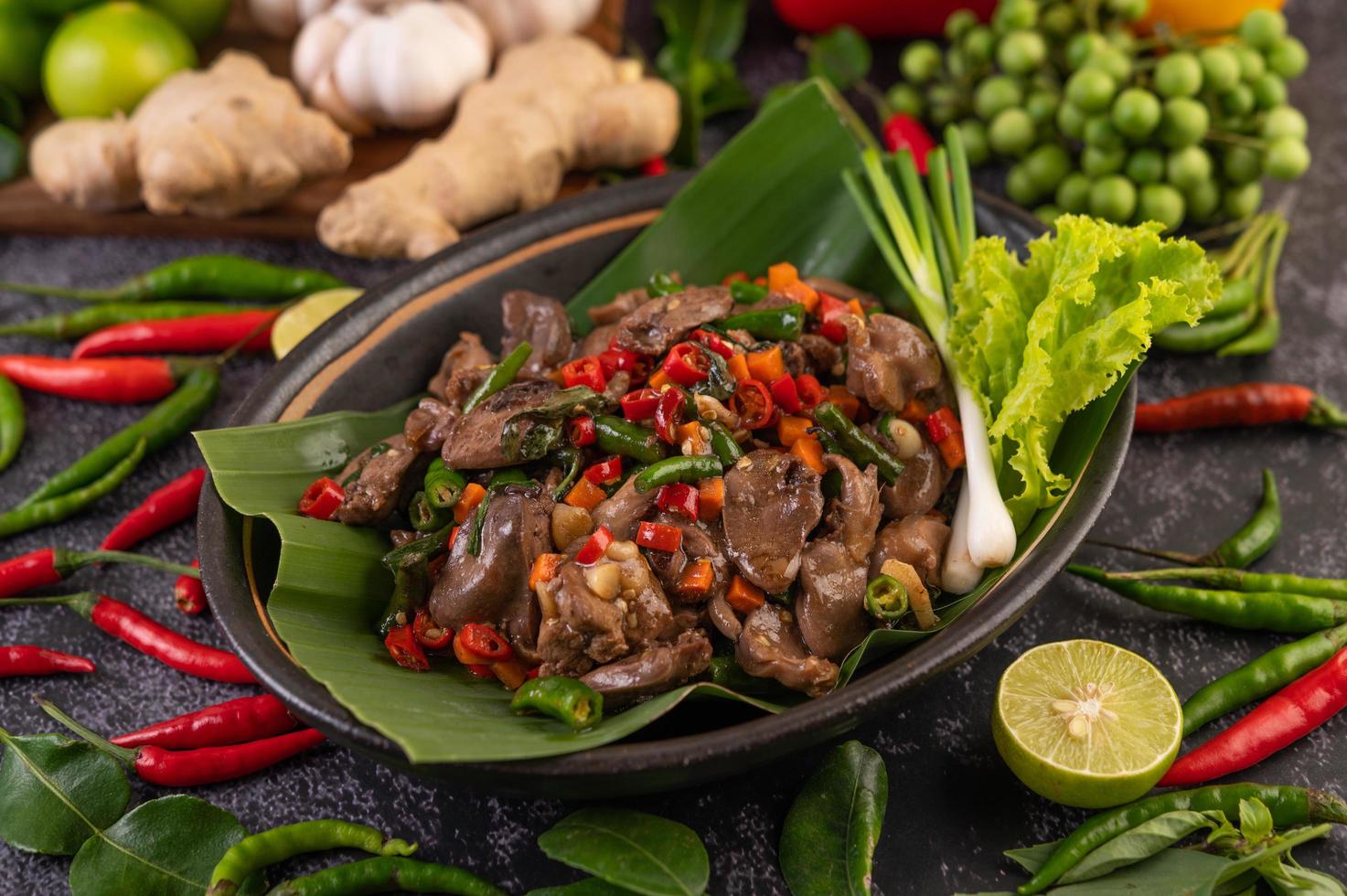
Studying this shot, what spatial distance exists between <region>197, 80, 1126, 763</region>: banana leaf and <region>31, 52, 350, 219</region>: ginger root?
184 centimetres

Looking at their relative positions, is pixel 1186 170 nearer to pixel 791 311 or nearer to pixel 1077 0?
pixel 1077 0

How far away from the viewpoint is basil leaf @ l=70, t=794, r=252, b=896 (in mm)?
3105

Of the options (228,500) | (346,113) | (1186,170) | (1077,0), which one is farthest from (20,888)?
(1077,0)

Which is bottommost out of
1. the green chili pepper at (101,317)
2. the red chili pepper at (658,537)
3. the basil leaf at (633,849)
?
the basil leaf at (633,849)

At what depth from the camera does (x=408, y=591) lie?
3.38 meters

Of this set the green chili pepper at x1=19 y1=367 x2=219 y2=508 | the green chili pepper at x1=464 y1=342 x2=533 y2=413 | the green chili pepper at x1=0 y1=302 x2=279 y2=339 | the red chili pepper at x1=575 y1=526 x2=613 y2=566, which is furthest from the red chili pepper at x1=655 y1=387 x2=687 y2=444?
the green chili pepper at x1=0 y1=302 x2=279 y2=339

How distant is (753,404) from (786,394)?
0.11 metres

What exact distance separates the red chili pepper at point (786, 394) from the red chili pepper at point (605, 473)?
54 centimetres

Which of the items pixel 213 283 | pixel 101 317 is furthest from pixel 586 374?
pixel 101 317

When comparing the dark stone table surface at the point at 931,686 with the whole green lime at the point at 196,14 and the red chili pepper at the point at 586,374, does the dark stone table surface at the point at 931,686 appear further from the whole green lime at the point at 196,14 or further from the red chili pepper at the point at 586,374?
the whole green lime at the point at 196,14

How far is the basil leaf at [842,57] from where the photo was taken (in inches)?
240

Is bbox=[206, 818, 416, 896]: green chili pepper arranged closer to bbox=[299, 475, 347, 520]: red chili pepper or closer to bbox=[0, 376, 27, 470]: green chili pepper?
bbox=[299, 475, 347, 520]: red chili pepper

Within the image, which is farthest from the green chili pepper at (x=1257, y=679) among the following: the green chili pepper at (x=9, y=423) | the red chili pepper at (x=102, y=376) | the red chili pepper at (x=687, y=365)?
the green chili pepper at (x=9, y=423)

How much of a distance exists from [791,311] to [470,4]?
315 centimetres
